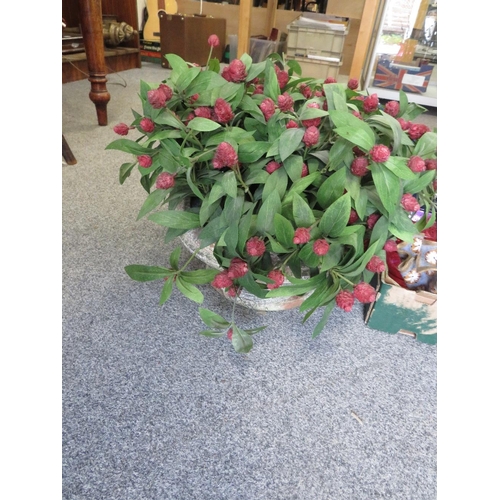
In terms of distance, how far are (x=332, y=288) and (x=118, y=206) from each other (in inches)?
27.7

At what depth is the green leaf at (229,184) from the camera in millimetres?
420

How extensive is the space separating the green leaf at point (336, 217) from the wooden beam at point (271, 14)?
8.83 feet

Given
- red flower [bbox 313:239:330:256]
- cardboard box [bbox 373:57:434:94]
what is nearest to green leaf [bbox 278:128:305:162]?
red flower [bbox 313:239:330:256]

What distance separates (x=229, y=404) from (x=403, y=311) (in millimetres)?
337

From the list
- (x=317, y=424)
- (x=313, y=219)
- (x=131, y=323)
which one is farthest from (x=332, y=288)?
(x=131, y=323)

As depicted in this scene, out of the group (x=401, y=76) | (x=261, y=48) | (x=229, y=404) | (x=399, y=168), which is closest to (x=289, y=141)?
(x=399, y=168)

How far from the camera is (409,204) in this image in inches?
16.5

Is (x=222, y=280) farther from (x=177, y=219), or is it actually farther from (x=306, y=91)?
(x=306, y=91)

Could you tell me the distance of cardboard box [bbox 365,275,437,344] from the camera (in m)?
0.61

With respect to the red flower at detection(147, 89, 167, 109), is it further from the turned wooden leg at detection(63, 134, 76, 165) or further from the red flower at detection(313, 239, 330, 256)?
the turned wooden leg at detection(63, 134, 76, 165)

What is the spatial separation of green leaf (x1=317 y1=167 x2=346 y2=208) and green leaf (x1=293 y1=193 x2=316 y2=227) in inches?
1.3

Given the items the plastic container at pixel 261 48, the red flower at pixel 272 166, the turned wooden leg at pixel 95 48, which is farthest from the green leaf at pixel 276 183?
the plastic container at pixel 261 48

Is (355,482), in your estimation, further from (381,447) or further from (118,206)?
(118,206)

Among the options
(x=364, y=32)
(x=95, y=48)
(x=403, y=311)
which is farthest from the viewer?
(x=364, y=32)
